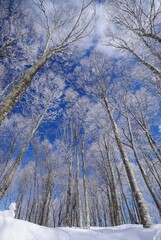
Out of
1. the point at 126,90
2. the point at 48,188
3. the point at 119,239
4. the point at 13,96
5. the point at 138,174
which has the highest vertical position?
the point at 126,90

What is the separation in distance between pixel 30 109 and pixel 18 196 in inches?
624

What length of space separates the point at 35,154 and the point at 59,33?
13312mm

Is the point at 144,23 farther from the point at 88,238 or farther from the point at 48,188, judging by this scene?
the point at 48,188

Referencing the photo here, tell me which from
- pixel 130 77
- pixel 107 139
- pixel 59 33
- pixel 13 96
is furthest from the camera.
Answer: pixel 107 139

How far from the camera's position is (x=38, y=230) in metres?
2.20

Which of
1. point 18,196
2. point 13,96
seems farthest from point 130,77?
point 18,196

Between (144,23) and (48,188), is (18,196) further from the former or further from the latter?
(144,23)

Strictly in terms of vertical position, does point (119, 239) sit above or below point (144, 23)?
below

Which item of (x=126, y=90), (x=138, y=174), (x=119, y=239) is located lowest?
(x=119, y=239)

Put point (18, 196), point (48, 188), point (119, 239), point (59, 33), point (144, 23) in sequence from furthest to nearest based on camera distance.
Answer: point (18, 196) → point (48, 188) → point (59, 33) → point (144, 23) → point (119, 239)

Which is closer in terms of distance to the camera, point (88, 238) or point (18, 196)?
point (88, 238)

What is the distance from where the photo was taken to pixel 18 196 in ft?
71.9

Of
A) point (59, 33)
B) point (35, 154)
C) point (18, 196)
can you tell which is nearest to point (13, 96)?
point (59, 33)

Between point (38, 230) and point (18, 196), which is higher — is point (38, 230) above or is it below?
below
